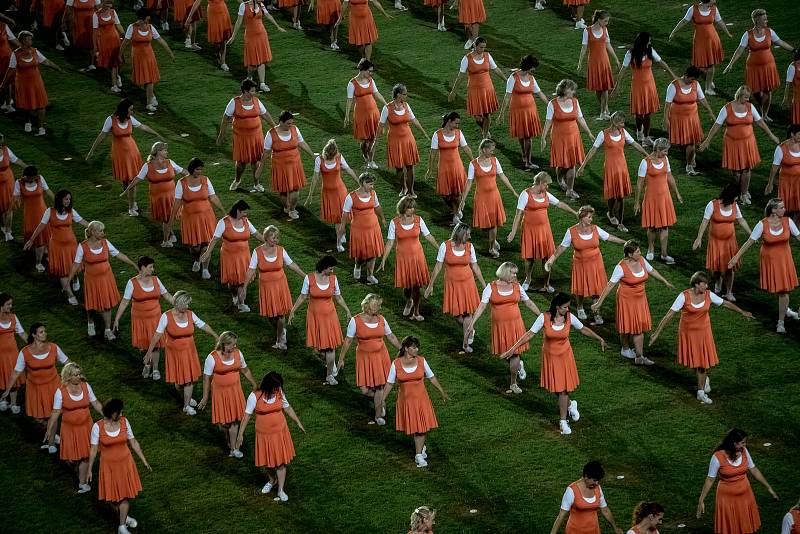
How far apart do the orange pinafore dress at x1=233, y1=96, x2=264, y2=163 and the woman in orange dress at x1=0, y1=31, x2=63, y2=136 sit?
3.56 metres

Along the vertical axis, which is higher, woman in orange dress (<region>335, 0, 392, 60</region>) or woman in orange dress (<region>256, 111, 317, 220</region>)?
woman in orange dress (<region>335, 0, 392, 60</region>)

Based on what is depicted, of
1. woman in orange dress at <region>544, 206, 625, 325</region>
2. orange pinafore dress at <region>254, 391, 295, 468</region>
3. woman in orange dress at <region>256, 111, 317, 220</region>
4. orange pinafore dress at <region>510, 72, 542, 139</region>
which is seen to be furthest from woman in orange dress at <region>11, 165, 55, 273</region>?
woman in orange dress at <region>544, 206, 625, 325</region>

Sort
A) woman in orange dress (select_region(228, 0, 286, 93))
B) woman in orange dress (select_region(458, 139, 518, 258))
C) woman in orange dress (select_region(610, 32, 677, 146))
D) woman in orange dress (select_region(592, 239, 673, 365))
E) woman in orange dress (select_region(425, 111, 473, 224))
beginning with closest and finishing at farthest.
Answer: woman in orange dress (select_region(592, 239, 673, 365)), woman in orange dress (select_region(458, 139, 518, 258)), woman in orange dress (select_region(425, 111, 473, 224)), woman in orange dress (select_region(610, 32, 677, 146)), woman in orange dress (select_region(228, 0, 286, 93))

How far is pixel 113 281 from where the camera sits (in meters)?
17.1

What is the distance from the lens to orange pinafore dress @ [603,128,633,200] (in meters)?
18.4

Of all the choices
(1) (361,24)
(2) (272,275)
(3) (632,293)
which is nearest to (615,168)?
(3) (632,293)

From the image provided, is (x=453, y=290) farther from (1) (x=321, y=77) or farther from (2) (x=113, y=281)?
(1) (x=321, y=77)

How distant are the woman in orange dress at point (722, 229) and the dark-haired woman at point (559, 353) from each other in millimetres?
2645

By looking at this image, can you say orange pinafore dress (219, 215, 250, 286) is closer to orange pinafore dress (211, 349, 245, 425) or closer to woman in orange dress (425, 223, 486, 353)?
woman in orange dress (425, 223, 486, 353)

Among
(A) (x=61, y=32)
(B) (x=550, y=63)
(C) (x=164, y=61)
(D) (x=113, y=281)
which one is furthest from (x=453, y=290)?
(A) (x=61, y=32)

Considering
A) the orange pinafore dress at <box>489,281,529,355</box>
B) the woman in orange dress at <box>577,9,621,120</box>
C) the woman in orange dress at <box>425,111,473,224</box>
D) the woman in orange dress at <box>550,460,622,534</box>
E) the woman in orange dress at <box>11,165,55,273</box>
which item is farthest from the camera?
the woman in orange dress at <box>577,9,621,120</box>

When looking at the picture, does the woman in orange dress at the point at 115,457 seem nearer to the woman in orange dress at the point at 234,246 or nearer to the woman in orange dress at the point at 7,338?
the woman in orange dress at the point at 7,338

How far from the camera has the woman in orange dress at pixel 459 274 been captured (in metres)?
16.5

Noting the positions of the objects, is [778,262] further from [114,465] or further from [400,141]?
[114,465]
